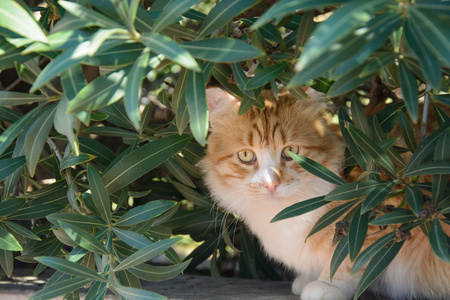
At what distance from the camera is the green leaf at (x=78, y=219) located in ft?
5.09

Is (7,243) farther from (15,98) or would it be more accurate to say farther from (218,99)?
(218,99)

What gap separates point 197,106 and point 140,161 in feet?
1.81

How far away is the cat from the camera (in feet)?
6.28

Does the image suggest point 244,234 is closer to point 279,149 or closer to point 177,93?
point 279,149

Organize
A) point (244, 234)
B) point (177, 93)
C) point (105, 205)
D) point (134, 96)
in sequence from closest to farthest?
point (134, 96) → point (177, 93) → point (105, 205) → point (244, 234)

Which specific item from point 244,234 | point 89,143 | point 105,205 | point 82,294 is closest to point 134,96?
point 105,205

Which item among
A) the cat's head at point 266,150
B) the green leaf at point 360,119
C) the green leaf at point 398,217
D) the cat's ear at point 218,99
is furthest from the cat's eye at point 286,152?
the green leaf at point 398,217

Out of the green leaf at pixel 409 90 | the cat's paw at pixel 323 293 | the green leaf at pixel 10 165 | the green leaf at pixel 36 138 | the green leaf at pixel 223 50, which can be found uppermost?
the green leaf at pixel 223 50

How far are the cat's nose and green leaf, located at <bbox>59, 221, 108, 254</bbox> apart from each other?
2.11 feet

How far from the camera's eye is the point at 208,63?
138cm

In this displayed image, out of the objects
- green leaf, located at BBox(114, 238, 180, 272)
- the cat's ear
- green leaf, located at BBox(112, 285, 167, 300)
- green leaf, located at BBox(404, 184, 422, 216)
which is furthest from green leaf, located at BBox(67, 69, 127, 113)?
the cat's ear

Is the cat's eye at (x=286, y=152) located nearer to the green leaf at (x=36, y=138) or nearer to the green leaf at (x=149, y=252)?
the green leaf at (x=149, y=252)

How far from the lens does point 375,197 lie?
1385 millimetres

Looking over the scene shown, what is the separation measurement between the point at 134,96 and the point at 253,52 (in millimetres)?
274
